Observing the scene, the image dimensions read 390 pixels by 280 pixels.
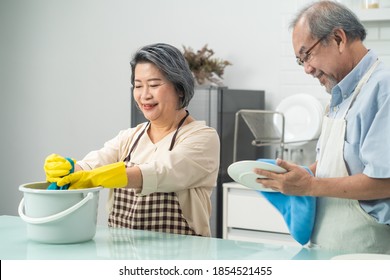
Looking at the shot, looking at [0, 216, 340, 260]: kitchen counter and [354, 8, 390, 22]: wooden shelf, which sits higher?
[354, 8, 390, 22]: wooden shelf

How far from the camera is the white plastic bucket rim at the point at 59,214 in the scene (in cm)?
172

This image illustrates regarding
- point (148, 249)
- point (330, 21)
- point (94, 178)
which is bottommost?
point (148, 249)

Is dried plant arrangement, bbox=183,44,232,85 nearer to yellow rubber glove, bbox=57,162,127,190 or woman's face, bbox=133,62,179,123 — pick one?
woman's face, bbox=133,62,179,123

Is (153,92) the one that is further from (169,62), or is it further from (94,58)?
(94,58)

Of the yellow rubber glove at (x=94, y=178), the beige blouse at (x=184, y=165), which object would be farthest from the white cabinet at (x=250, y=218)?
the yellow rubber glove at (x=94, y=178)

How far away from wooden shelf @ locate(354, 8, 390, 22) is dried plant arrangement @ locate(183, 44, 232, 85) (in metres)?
0.91

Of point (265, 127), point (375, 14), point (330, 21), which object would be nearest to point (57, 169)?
point (330, 21)

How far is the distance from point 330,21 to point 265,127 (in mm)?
2313

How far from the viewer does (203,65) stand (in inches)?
166

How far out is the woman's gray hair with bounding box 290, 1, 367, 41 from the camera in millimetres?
1800

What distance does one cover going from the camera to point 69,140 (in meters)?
5.17


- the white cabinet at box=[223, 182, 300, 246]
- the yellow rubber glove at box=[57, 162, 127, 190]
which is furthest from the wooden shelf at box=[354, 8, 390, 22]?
the yellow rubber glove at box=[57, 162, 127, 190]

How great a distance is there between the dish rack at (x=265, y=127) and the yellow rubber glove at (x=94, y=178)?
7.03 ft
